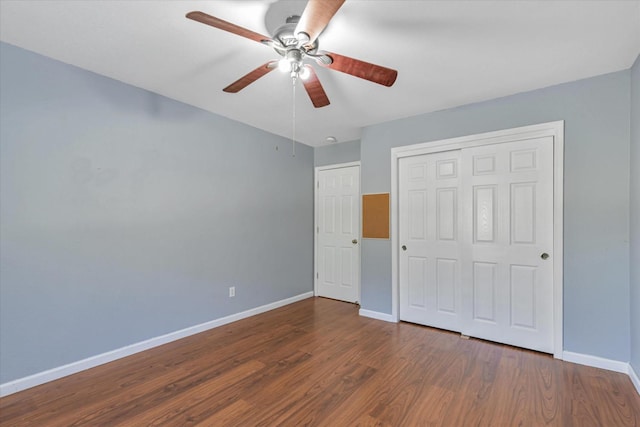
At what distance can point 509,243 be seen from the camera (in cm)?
290

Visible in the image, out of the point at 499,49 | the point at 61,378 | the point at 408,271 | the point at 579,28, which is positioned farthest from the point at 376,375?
the point at 579,28

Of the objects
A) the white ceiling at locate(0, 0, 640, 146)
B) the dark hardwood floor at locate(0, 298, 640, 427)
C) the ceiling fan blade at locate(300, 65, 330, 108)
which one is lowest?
the dark hardwood floor at locate(0, 298, 640, 427)

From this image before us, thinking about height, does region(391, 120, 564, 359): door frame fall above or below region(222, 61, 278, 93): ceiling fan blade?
below

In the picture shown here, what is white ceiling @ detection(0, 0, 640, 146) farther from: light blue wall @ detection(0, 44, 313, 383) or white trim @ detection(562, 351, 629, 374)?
white trim @ detection(562, 351, 629, 374)

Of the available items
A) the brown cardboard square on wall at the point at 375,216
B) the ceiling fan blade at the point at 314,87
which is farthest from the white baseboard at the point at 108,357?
the ceiling fan blade at the point at 314,87

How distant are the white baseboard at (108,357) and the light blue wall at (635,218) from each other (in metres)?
3.66

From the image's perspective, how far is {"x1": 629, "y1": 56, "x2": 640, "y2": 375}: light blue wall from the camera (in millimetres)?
2184

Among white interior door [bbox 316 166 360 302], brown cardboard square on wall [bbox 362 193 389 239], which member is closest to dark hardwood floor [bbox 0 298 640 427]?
brown cardboard square on wall [bbox 362 193 389 239]

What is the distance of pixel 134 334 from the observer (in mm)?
2730

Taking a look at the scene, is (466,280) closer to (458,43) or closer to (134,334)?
(458,43)

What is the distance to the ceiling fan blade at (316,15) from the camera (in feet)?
4.25

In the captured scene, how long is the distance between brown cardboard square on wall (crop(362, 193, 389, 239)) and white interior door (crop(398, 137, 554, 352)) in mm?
191

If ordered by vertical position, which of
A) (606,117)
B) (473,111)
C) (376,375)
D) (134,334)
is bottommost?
(376,375)

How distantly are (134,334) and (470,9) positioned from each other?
3.67 m
